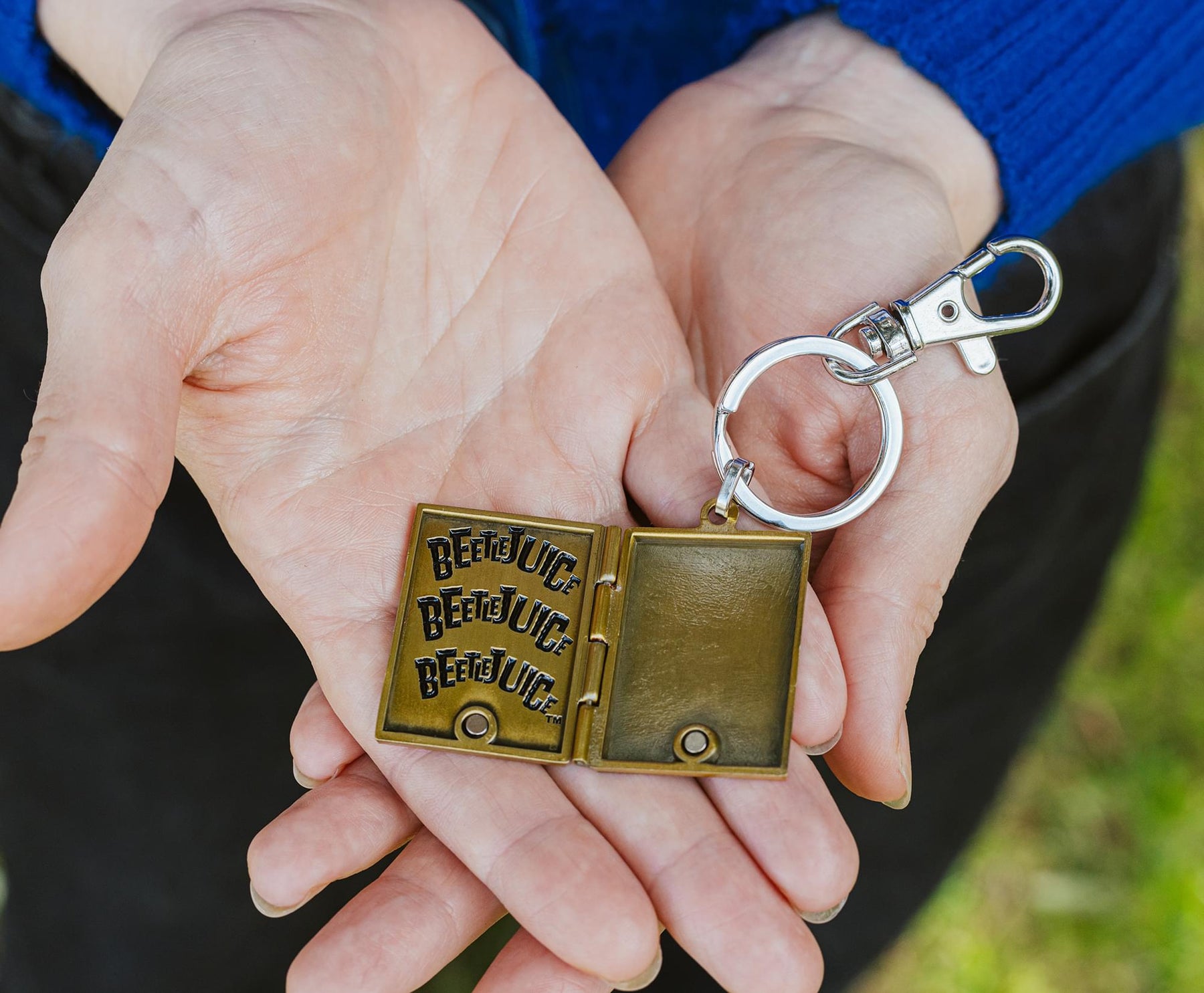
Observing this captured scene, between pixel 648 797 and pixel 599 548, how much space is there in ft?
1.50

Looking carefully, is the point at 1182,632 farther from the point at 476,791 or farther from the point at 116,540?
the point at 116,540

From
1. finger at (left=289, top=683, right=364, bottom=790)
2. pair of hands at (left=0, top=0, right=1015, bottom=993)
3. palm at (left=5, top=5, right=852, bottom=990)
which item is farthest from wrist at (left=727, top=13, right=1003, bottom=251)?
finger at (left=289, top=683, right=364, bottom=790)

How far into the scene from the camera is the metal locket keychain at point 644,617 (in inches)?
72.7

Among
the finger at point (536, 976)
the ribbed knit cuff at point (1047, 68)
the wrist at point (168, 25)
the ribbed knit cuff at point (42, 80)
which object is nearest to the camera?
the finger at point (536, 976)

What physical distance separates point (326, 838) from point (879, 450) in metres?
1.20

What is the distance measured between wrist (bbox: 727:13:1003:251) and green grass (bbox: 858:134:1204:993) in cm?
211

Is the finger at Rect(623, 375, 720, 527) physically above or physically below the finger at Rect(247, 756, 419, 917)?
below

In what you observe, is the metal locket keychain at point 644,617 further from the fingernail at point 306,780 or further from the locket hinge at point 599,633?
the fingernail at point 306,780

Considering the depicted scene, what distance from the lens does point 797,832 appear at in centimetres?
173

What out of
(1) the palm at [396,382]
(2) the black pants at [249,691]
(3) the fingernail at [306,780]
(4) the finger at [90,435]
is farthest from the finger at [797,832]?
(2) the black pants at [249,691]

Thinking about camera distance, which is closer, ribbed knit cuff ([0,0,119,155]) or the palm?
the palm

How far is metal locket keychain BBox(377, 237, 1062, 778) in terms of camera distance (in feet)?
6.06

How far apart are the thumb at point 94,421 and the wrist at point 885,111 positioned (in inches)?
59.1

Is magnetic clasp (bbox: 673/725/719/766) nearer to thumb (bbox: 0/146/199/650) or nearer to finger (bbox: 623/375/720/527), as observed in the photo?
finger (bbox: 623/375/720/527)
